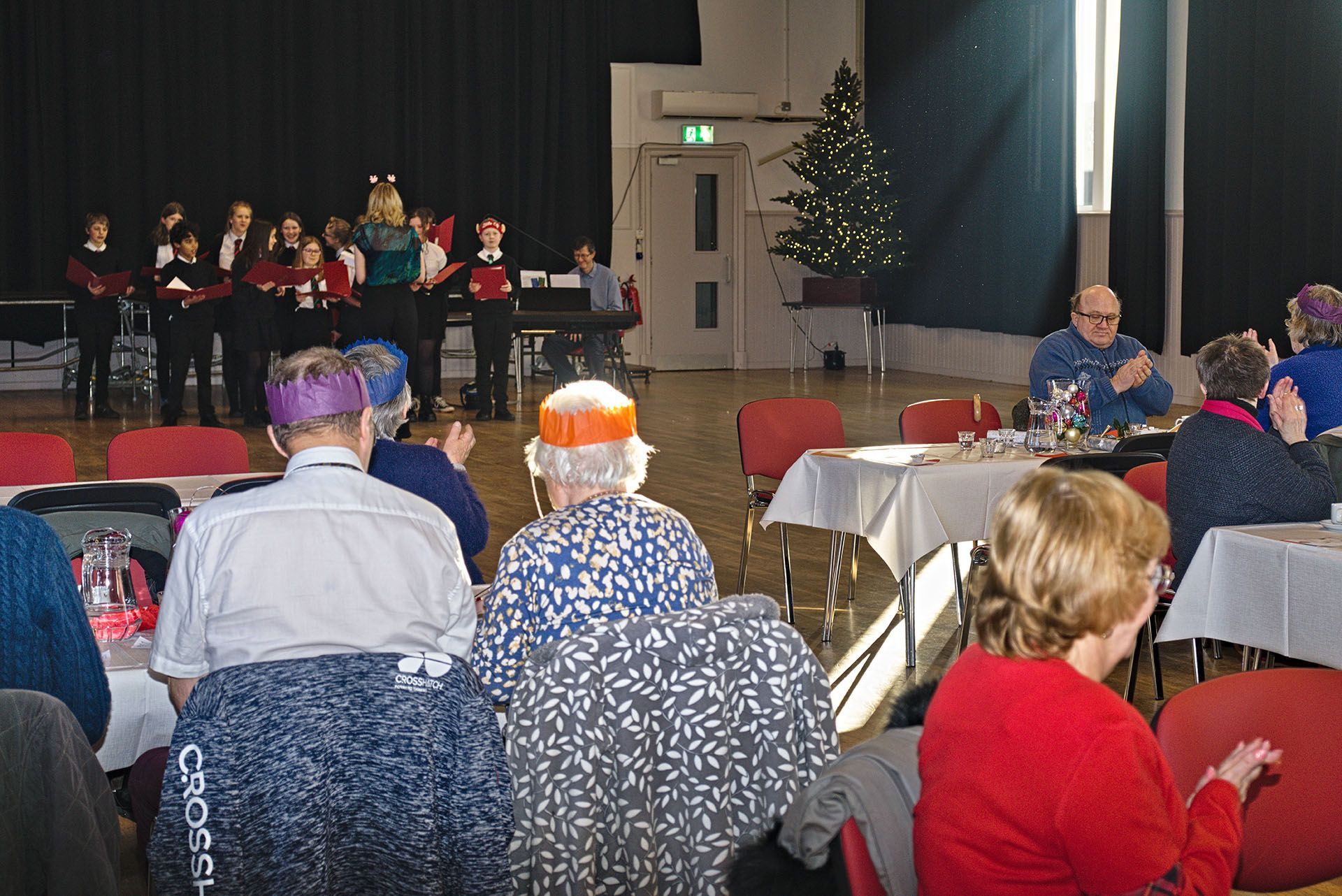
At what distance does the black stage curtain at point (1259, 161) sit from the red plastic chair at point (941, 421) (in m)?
5.63

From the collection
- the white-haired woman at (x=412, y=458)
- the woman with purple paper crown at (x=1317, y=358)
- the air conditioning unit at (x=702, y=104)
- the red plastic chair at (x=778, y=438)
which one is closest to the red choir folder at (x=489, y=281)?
the air conditioning unit at (x=702, y=104)

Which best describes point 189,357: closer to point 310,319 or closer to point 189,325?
point 189,325

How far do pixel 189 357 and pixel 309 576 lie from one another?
938cm

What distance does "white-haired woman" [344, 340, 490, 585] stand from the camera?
11.8 feet

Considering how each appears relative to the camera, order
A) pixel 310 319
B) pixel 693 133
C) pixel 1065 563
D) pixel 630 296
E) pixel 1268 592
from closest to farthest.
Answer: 1. pixel 1065 563
2. pixel 1268 592
3. pixel 310 319
4. pixel 630 296
5. pixel 693 133

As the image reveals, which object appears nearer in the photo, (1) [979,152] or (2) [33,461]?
(2) [33,461]

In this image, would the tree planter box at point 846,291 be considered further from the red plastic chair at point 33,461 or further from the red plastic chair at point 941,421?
the red plastic chair at point 33,461

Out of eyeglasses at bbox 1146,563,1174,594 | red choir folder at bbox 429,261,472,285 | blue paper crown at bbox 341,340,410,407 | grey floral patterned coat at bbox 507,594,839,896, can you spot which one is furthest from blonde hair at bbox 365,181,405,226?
eyeglasses at bbox 1146,563,1174,594

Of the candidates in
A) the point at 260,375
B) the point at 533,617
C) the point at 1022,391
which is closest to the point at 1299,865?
the point at 533,617

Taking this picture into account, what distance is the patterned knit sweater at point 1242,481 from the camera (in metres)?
3.85

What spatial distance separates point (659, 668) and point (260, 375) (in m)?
9.43

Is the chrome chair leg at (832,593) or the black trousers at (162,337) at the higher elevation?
the black trousers at (162,337)

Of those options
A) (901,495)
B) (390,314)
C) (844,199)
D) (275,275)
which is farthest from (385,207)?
(844,199)

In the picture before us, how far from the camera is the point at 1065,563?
5.45ft
